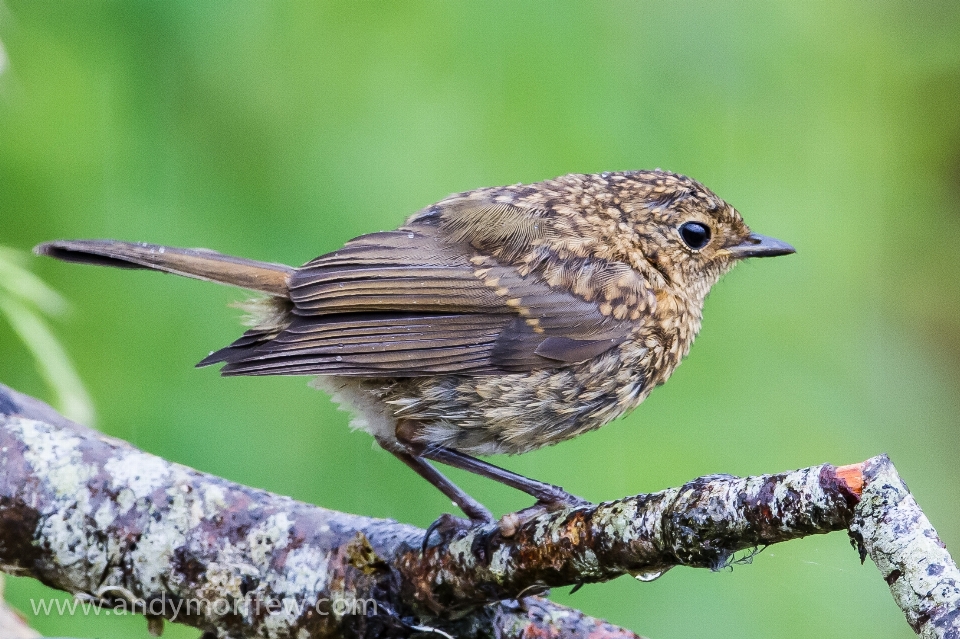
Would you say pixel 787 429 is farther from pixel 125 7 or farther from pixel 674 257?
pixel 125 7

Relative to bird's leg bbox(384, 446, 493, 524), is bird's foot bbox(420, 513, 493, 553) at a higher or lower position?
lower

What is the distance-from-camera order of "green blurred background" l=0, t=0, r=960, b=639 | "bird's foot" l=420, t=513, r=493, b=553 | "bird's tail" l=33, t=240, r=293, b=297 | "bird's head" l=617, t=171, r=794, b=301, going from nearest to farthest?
"bird's foot" l=420, t=513, r=493, b=553
"bird's tail" l=33, t=240, r=293, b=297
"green blurred background" l=0, t=0, r=960, b=639
"bird's head" l=617, t=171, r=794, b=301

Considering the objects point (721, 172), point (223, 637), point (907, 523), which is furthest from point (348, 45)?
point (907, 523)

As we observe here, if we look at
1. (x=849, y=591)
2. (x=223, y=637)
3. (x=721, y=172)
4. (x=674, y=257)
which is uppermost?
(x=721, y=172)

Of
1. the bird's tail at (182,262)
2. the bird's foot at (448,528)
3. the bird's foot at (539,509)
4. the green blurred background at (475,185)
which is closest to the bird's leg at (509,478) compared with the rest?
the bird's foot at (539,509)

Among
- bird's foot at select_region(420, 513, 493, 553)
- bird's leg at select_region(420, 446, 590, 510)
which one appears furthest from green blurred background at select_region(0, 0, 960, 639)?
bird's foot at select_region(420, 513, 493, 553)

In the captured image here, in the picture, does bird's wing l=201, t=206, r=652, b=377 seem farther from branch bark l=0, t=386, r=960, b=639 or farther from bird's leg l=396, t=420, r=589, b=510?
branch bark l=0, t=386, r=960, b=639
